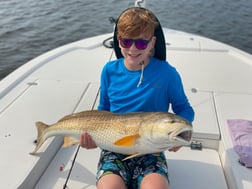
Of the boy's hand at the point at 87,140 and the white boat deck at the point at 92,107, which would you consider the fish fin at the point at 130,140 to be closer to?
the boy's hand at the point at 87,140

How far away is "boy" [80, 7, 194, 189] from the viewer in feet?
7.18

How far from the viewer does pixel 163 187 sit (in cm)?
204

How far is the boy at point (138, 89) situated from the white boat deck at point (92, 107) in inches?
15.2

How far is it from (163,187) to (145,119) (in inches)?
16.5

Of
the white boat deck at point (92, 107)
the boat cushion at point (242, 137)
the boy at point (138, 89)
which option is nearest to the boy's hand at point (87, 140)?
the boy at point (138, 89)

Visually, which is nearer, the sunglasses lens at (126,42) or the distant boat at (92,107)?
the sunglasses lens at (126,42)

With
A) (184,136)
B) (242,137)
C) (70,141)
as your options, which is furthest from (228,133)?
(70,141)

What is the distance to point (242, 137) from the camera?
281 centimetres

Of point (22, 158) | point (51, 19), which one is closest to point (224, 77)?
point (22, 158)

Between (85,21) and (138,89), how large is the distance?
886 centimetres

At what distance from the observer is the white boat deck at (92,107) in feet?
8.41

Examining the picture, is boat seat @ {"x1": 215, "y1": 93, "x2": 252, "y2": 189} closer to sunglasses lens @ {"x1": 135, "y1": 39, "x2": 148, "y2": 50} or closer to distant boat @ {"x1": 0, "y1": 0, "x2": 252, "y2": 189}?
distant boat @ {"x1": 0, "y1": 0, "x2": 252, "y2": 189}

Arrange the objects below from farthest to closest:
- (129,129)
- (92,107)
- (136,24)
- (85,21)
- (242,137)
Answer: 1. (85,21)
2. (92,107)
3. (242,137)
4. (136,24)
5. (129,129)

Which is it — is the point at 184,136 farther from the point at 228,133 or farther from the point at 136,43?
the point at 228,133
